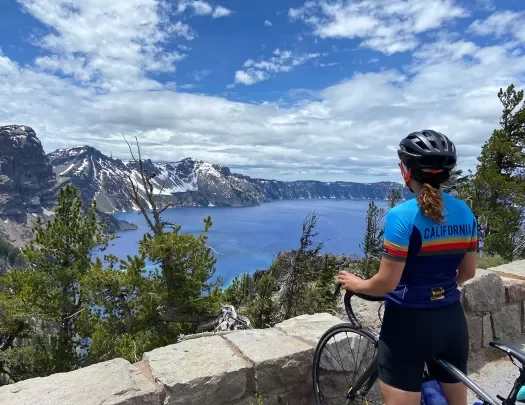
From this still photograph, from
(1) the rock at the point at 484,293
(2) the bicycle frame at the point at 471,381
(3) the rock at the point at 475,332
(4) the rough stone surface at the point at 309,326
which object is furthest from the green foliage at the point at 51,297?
→ (2) the bicycle frame at the point at 471,381

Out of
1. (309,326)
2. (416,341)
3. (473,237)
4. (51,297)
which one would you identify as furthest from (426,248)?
(51,297)

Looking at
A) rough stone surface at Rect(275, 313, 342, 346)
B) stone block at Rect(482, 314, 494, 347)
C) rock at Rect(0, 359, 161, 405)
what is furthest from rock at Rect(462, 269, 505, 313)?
rock at Rect(0, 359, 161, 405)

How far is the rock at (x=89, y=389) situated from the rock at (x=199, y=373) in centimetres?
13

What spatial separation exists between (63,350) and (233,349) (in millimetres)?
16642

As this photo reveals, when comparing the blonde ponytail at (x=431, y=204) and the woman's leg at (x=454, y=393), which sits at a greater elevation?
the blonde ponytail at (x=431, y=204)

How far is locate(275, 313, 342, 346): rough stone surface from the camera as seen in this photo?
12.2 feet

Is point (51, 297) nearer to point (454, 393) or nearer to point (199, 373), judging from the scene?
point (199, 373)

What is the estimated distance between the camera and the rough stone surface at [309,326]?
3.72 m

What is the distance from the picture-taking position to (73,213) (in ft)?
65.2

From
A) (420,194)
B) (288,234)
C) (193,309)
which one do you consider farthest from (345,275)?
(288,234)

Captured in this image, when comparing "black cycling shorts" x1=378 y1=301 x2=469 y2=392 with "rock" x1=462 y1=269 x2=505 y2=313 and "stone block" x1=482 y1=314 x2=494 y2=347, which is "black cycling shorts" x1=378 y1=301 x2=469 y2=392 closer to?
"rock" x1=462 y1=269 x2=505 y2=313

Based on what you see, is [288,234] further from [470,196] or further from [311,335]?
[311,335]

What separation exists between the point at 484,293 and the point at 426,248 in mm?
3934

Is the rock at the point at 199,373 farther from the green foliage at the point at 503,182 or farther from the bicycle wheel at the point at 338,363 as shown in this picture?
the green foliage at the point at 503,182
